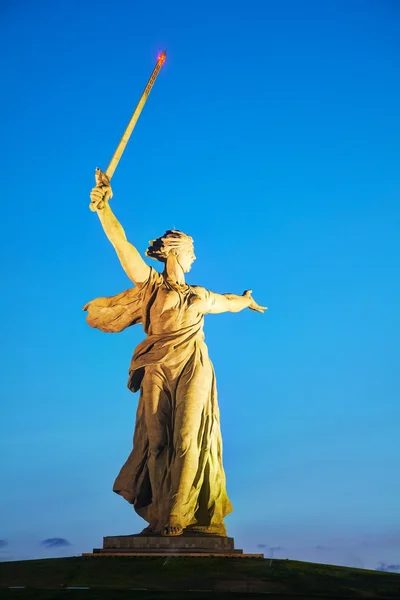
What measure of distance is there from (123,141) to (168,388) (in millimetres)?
4732

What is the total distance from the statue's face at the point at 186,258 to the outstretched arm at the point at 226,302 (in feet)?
1.60

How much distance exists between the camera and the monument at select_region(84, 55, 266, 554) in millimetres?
14773

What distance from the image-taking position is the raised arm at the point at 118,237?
1536cm

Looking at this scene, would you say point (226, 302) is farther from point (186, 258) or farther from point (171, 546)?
point (171, 546)

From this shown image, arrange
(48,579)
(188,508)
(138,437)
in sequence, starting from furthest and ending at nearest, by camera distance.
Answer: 1. (138,437)
2. (188,508)
3. (48,579)

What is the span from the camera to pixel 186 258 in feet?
53.8

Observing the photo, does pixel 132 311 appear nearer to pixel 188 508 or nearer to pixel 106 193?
pixel 106 193

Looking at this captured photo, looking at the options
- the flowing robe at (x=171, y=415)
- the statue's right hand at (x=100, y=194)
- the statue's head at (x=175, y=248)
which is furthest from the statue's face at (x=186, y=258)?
the statue's right hand at (x=100, y=194)

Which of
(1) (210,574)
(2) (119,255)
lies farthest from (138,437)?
(1) (210,574)

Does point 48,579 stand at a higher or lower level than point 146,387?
lower

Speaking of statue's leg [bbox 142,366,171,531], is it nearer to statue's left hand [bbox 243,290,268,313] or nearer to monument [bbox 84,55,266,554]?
monument [bbox 84,55,266,554]

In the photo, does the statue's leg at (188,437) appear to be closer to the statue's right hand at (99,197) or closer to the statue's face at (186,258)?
the statue's face at (186,258)

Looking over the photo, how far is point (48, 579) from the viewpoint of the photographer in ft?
36.7

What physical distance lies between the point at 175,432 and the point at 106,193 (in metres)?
4.57
